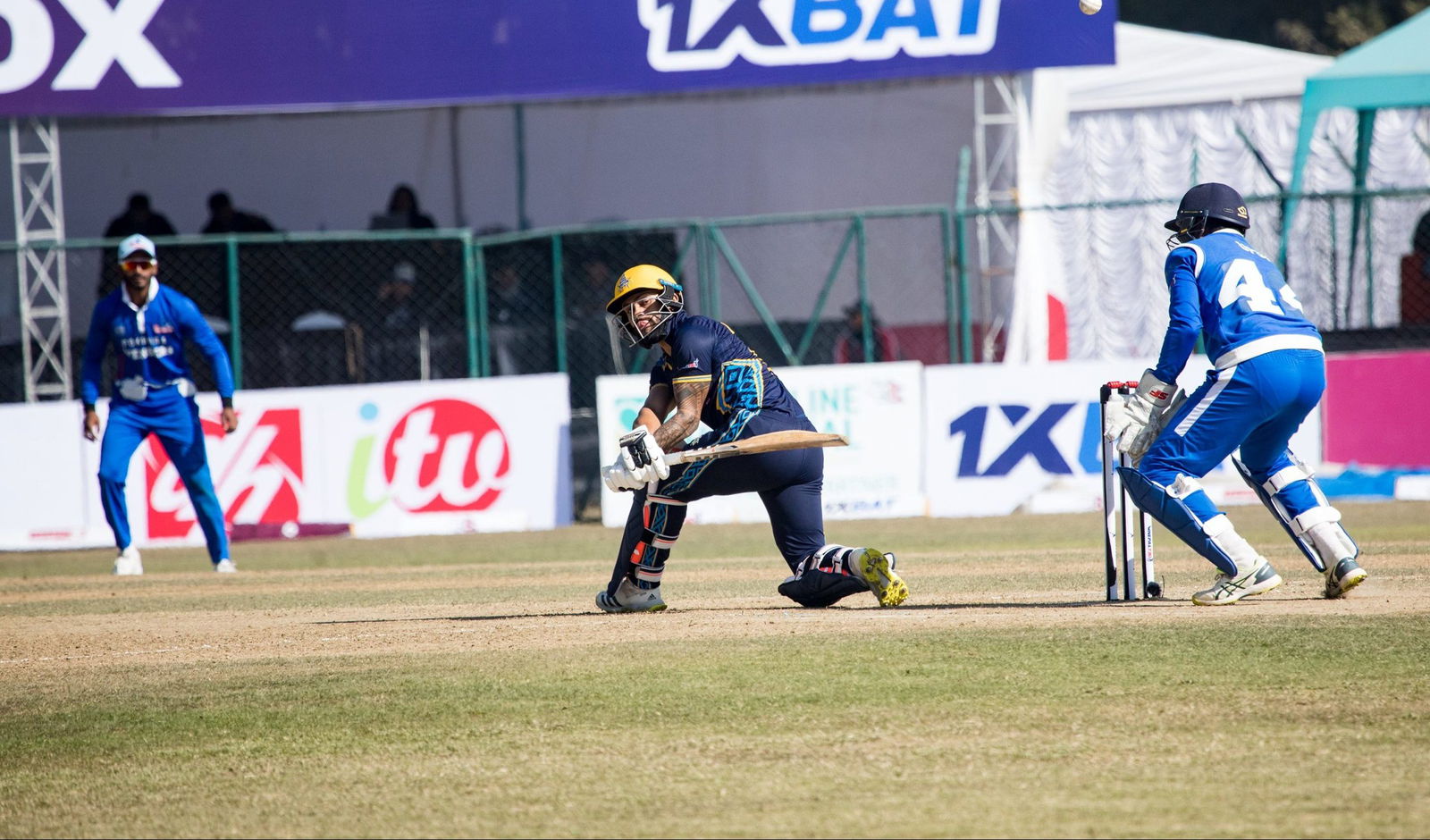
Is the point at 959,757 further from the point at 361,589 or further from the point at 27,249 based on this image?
the point at 27,249

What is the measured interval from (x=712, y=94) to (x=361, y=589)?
12.4 meters

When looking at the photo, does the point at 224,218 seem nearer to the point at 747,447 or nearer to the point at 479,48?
the point at 479,48

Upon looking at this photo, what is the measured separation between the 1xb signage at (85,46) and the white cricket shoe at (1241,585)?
47.8 ft

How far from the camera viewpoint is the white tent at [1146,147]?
26.2 metres

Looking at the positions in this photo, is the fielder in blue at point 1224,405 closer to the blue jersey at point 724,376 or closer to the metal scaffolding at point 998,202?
the blue jersey at point 724,376

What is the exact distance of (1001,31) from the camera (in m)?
18.6

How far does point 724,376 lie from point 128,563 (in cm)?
701

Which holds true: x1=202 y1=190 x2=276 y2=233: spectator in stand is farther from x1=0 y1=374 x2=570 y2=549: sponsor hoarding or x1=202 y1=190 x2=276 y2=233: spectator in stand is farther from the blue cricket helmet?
the blue cricket helmet

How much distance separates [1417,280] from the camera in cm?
1856

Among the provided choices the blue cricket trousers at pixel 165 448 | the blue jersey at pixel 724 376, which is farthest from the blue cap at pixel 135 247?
the blue jersey at pixel 724 376

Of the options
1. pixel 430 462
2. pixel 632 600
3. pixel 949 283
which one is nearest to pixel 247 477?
pixel 430 462

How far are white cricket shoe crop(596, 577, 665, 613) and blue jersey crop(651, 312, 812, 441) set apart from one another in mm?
979

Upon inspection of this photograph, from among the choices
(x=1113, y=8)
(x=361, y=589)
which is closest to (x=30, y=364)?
(x=361, y=589)

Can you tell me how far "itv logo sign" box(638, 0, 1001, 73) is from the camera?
18734mm
